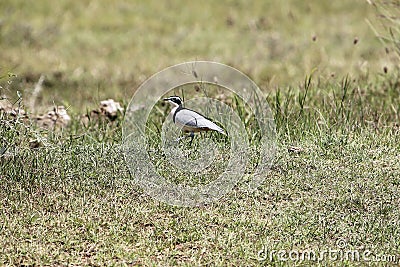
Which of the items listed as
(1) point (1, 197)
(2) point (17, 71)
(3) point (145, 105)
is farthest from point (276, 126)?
(2) point (17, 71)

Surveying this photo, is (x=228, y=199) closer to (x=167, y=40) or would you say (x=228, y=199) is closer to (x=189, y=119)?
(x=189, y=119)

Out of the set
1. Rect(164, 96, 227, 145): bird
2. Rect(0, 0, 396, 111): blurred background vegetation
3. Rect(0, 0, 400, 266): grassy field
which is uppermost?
Rect(0, 0, 396, 111): blurred background vegetation

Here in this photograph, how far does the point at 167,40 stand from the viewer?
8844mm

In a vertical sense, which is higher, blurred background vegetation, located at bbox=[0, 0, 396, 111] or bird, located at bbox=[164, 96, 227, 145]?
blurred background vegetation, located at bbox=[0, 0, 396, 111]

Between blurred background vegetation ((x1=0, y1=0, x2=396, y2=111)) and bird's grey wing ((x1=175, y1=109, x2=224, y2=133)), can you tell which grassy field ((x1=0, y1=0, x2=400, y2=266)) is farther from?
blurred background vegetation ((x1=0, y1=0, x2=396, y2=111))

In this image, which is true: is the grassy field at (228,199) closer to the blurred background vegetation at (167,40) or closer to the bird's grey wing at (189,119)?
the bird's grey wing at (189,119)

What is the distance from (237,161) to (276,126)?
2.02ft

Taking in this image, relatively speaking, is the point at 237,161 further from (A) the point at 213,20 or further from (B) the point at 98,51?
(A) the point at 213,20

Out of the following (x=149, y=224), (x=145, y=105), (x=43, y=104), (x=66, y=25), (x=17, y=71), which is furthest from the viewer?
(x=66, y=25)

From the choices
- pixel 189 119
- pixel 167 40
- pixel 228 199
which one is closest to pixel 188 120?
pixel 189 119

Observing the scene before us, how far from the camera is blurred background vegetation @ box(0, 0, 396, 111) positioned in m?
7.69

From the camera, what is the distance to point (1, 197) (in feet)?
11.8

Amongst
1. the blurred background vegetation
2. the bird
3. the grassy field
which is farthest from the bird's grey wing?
the blurred background vegetation

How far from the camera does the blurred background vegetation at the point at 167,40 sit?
25.2ft
